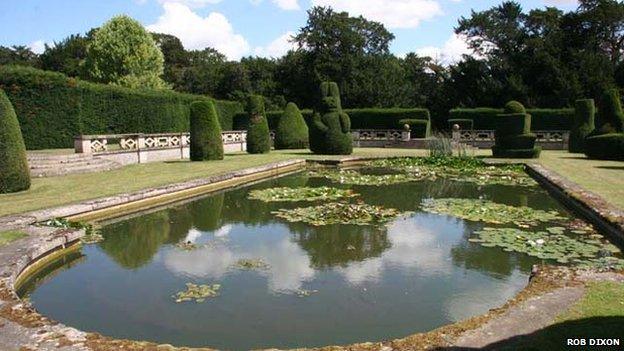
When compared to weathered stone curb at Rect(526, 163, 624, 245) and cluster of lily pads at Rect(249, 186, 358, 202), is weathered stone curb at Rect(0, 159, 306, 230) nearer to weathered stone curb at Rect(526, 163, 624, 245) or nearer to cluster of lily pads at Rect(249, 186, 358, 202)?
cluster of lily pads at Rect(249, 186, 358, 202)

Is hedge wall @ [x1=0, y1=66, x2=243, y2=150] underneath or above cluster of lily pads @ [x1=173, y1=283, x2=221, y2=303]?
above

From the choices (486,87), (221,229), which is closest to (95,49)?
(486,87)

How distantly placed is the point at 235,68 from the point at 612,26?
31.2 m

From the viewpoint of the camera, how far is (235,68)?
165 feet

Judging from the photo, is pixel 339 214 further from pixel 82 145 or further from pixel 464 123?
pixel 464 123

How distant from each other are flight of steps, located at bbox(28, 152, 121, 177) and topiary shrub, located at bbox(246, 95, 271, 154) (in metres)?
7.64

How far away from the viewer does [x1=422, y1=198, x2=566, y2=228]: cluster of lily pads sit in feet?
30.6

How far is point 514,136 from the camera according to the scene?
21656 mm

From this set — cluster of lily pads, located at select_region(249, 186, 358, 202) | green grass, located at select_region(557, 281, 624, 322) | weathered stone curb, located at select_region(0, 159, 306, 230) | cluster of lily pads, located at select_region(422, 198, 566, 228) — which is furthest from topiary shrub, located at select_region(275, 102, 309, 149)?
green grass, located at select_region(557, 281, 624, 322)

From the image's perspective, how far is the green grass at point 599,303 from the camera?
4.14m

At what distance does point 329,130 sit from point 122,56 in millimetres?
28030

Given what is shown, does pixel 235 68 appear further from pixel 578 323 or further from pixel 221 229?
pixel 578 323

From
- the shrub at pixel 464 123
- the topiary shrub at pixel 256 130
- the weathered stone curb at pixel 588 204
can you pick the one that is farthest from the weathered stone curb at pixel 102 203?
the shrub at pixel 464 123

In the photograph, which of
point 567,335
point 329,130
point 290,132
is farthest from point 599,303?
point 290,132
